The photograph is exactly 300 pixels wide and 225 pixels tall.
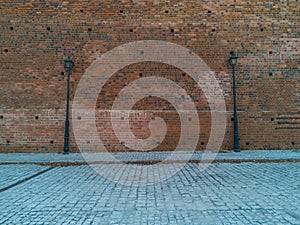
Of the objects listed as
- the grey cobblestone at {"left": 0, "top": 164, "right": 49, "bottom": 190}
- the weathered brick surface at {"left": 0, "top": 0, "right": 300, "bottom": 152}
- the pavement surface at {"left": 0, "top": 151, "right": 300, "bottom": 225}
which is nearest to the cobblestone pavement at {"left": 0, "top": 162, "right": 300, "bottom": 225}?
the pavement surface at {"left": 0, "top": 151, "right": 300, "bottom": 225}

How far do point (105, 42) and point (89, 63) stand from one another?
1.16 metres

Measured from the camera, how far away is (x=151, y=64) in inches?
357

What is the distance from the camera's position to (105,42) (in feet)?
30.0

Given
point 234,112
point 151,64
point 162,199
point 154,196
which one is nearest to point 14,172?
point 154,196

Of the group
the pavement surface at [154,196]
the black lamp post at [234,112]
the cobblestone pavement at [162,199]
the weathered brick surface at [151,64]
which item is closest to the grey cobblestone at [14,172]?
the pavement surface at [154,196]

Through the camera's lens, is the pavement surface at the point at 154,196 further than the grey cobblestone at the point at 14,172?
No

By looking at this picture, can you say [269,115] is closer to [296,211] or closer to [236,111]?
[236,111]

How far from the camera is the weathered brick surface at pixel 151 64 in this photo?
8859 millimetres

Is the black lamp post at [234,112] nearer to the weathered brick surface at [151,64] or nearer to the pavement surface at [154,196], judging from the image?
the weathered brick surface at [151,64]

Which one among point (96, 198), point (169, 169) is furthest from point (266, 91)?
point (96, 198)

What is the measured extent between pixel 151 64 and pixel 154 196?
6.38m

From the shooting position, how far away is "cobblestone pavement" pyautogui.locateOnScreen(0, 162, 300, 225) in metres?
2.93

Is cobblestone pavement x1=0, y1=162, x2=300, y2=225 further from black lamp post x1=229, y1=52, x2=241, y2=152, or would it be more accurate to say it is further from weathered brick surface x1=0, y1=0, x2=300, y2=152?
weathered brick surface x1=0, y1=0, x2=300, y2=152

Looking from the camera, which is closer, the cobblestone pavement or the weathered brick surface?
the cobblestone pavement
